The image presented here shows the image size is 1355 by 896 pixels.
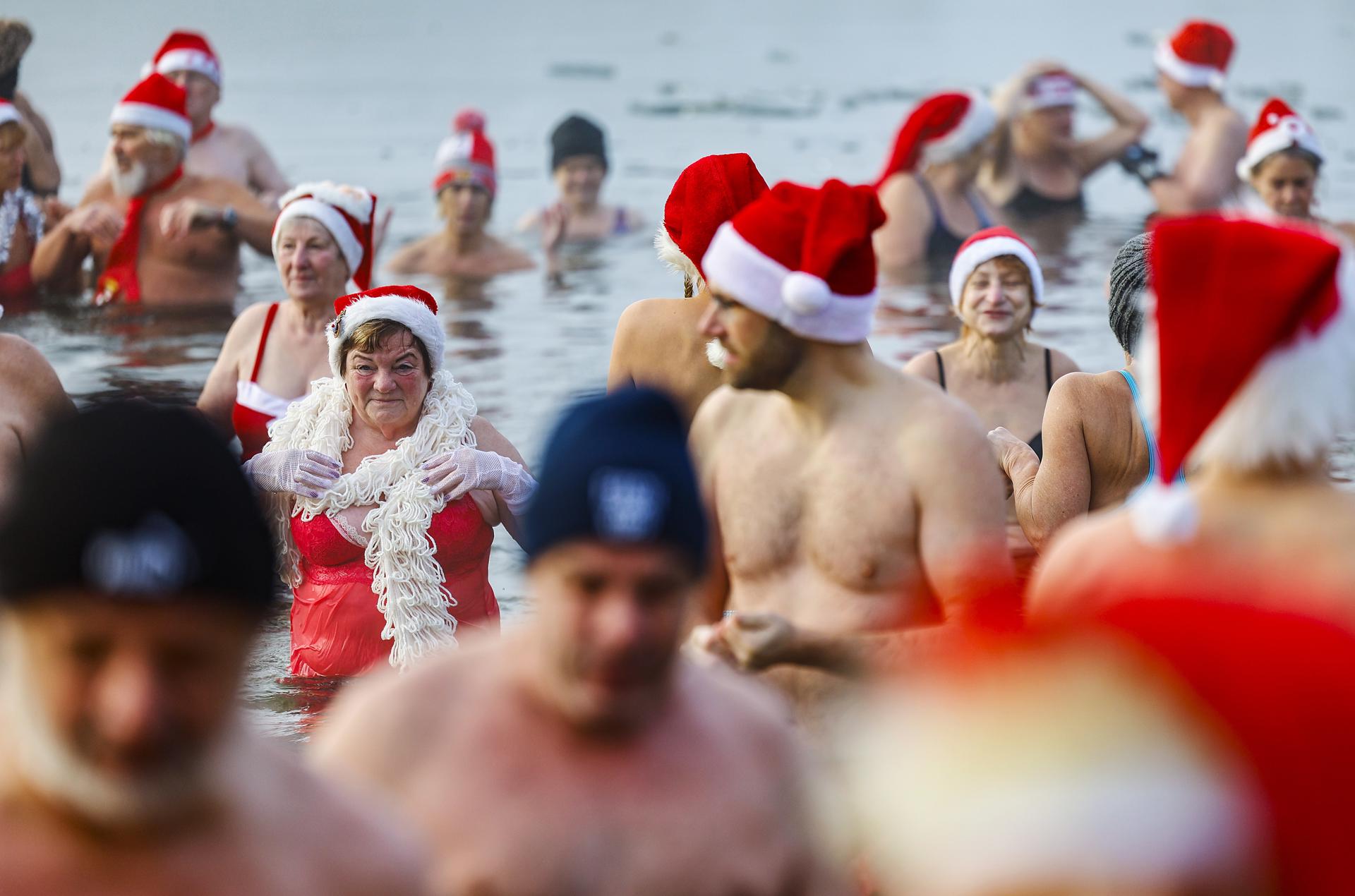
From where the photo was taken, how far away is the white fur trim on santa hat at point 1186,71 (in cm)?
1483

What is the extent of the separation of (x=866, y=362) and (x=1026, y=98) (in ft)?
39.0

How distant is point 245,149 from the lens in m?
13.1

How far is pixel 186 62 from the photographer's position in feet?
42.0

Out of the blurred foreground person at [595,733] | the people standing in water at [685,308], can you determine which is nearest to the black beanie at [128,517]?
the blurred foreground person at [595,733]

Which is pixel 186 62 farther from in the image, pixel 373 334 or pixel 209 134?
pixel 373 334

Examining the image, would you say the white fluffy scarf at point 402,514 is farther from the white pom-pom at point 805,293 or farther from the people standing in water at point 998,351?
the white pom-pom at point 805,293

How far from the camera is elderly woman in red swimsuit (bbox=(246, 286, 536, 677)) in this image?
6133 mm

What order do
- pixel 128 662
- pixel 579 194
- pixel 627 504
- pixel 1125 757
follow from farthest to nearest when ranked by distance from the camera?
pixel 579 194
pixel 627 504
pixel 128 662
pixel 1125 757

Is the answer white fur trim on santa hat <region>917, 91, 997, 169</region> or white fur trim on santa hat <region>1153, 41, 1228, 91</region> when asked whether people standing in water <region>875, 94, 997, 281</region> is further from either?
white fur trim on santa hat <region>1153, 41, 1228, 91</region>

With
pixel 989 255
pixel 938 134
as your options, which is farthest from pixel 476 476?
pixel 938 134

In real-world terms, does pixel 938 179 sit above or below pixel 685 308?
below

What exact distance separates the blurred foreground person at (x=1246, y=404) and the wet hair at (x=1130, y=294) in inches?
97.5

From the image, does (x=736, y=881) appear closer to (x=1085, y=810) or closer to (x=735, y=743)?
(x=735, y=743)

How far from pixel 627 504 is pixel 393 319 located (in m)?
3.68
